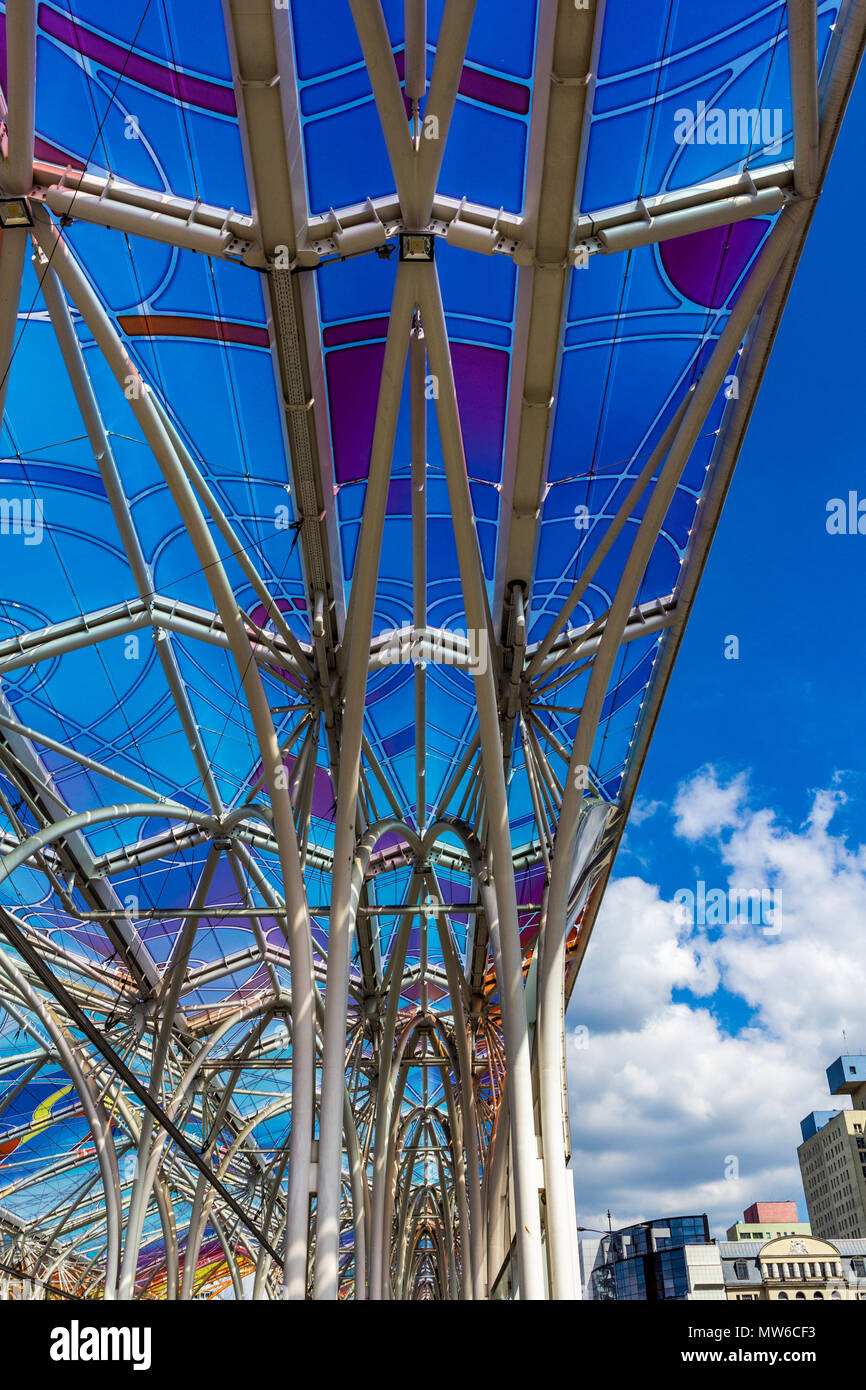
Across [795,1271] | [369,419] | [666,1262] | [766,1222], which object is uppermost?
[369,419]

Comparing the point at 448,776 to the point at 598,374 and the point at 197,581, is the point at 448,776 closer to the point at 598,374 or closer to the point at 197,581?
the point at 197,581

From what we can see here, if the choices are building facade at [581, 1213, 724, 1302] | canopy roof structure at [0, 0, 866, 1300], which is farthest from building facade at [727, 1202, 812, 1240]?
canopy roof structure at [0, 0, 866, 1300]

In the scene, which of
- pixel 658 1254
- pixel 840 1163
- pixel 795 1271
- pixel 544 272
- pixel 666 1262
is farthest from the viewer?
pixel 840 1163

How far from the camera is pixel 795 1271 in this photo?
96438 millimetres

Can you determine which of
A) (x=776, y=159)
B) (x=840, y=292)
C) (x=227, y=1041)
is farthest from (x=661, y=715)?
(x=227, y=1041)

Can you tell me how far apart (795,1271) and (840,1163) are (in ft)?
197

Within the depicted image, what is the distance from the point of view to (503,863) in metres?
21.3

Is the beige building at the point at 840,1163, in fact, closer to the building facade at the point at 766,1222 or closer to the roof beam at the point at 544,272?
the building facade at the point at 766,1222

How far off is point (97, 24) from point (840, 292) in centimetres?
1439

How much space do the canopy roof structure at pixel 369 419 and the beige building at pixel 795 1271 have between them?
76.1 m

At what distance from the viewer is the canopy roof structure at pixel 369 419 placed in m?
14.8

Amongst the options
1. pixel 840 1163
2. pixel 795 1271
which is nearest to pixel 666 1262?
pixel 795 1271

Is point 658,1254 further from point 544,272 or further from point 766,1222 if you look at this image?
point 544,272

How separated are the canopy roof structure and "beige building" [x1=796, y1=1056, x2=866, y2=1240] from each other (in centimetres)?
13235
